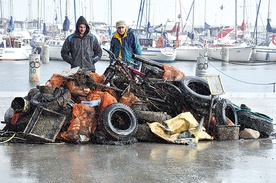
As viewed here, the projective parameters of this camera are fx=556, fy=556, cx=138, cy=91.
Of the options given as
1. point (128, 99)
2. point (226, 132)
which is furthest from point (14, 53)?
point (226, 132)

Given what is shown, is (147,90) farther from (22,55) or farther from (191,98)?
(22,55)

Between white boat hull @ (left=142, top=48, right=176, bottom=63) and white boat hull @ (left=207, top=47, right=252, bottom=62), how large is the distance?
16.6 ft

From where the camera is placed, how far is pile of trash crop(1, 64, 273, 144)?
26.3 ft

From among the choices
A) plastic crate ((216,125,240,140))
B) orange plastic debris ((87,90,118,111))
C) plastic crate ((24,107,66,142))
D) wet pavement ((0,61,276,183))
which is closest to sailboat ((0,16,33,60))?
orange plastic debris ((87,90,118,111))

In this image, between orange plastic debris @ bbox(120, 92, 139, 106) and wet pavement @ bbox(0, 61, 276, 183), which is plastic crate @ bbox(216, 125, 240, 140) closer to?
wet pavement @ bbox(0, 61, 276, 183)

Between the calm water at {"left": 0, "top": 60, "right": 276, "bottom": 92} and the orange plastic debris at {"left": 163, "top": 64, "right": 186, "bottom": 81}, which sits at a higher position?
the orange plastic debris at {"left": 163, "top": 64, "right": 186, "bottom": 81}

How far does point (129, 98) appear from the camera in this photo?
8.77 m

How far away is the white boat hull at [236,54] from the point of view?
49.1 m

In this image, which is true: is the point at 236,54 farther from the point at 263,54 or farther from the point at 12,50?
the point at 12,50

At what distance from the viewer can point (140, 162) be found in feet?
22.5

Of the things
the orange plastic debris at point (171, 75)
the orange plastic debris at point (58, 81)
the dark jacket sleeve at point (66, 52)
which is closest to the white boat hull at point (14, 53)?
the dark jacket sleeve at point (66, 52)

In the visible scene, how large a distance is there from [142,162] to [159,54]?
39.4 meters

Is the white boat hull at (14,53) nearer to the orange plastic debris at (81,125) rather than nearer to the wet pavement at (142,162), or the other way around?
the orange plastic debris at (81,125)

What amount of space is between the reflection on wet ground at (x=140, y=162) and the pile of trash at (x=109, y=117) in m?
0.23
